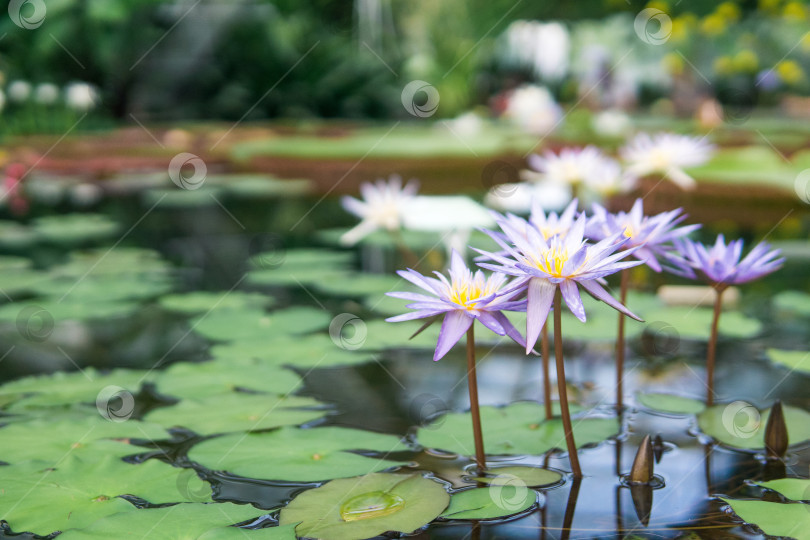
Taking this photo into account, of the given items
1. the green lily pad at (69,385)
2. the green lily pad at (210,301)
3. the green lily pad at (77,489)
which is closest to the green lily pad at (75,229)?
the green lily pad at (210,301)

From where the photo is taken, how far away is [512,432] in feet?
4.39

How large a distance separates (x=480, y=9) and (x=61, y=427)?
7912 millimetres

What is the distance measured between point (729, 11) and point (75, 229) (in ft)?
15.9

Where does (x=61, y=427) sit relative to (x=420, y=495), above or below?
above

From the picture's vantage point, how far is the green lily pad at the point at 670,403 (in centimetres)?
146

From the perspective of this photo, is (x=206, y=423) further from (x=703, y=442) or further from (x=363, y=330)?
(x=703, y=442)

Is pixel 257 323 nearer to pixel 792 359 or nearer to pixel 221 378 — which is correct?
pixel 221 378

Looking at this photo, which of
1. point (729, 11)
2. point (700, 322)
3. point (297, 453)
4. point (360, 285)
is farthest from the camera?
point (729, 11)

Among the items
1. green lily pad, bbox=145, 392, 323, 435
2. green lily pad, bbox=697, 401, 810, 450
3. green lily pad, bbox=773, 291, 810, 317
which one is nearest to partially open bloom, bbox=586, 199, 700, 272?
green lily pad, bbox=697, 401, 810, 450

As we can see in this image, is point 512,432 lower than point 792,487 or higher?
higher

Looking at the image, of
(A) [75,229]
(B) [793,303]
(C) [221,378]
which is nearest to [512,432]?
(C) [221,378]

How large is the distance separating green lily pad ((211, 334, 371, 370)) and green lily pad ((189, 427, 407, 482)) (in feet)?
1.33

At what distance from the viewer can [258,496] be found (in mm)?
1136

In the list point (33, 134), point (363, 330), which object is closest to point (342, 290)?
point (363, 330)
